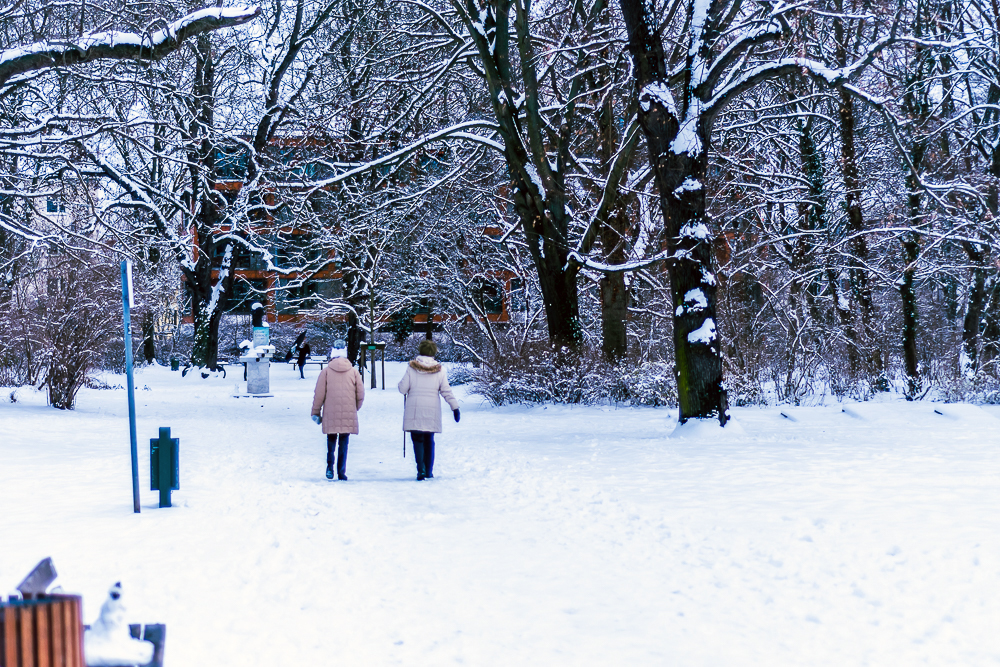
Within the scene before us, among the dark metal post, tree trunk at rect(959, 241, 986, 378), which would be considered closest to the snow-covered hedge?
tree trunk at rect(959, 241, 986, 378)

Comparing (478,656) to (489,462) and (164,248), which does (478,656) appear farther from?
(164,248)

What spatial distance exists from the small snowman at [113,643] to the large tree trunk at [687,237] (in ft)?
37.6

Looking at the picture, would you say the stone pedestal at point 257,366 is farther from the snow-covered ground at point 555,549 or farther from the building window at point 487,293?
the snow-covered ground at point 555,549

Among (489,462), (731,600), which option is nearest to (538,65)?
(489,462)

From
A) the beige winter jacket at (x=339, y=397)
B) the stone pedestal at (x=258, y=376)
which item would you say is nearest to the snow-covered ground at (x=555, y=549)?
the beige winter jacket at (x=339, y=397)

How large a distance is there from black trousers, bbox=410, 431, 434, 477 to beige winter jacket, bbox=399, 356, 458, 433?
78 millimetres

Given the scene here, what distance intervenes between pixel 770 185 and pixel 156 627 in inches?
831

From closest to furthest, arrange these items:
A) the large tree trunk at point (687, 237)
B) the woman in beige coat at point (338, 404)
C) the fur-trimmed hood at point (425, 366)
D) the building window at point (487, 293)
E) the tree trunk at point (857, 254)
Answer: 1. the woman in beige coat at point (338, 404)
2. the fur-trimmed hood at point (425, 366)
3. the large tree trunk at point (687, 237)
4. the tree trunk at point (857, 254)
5. the building window at point (487, 293)

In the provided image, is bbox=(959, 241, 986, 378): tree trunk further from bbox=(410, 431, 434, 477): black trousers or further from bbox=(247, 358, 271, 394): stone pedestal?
bbox=(247, 358, 271, 394): stone pedestal

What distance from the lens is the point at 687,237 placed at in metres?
14.2

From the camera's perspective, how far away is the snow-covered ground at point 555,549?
16.9 feet

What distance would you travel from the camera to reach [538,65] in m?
21.7

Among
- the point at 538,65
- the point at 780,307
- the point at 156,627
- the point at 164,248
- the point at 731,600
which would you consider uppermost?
the point at 538,65

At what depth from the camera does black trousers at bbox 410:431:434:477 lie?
11.6 meters
